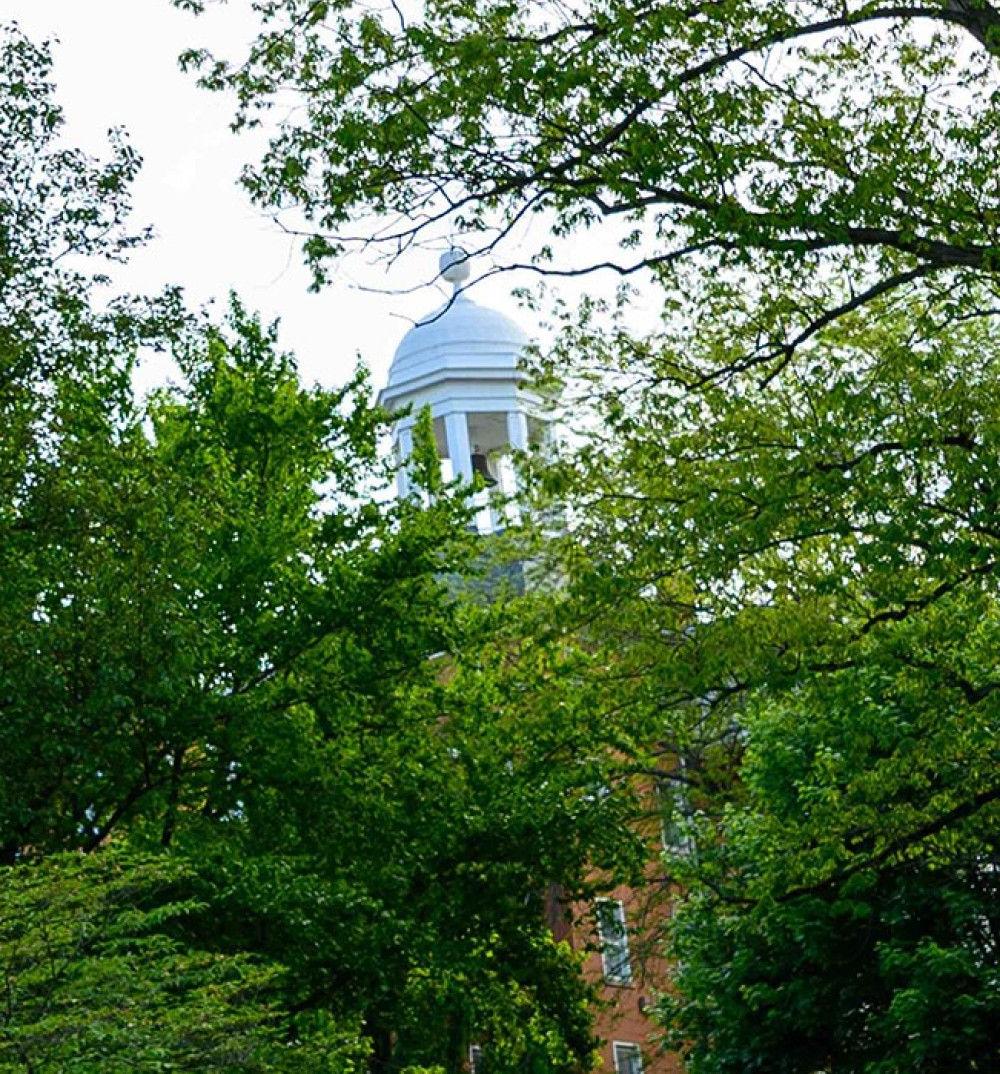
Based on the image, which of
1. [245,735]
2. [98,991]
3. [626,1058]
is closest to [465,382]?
[626,1058]

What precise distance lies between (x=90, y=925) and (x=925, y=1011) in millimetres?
14360

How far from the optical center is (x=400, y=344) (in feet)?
170

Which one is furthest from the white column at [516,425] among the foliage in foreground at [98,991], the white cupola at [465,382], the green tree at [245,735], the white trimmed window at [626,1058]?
the foliage in foreground at [98,991]

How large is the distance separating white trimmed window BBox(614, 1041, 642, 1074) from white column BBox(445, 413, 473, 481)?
45.4 ft

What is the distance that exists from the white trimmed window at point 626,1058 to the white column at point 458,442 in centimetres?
1384

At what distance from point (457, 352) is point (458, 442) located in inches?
90.5

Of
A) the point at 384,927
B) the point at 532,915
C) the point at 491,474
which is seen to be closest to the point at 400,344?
the point at 491,474

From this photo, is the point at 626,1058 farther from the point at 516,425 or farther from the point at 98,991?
the point at 98,991

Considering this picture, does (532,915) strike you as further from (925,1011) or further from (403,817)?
(925,1011)

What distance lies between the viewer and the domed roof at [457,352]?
4934 centimetres

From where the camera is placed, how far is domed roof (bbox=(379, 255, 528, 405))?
49.3 m

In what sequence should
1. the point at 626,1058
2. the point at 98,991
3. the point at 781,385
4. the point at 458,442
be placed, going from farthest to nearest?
the point at 626,1058, the point at 458,442, the point at 781,385, the point at 98,991

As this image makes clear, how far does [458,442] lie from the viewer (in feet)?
160

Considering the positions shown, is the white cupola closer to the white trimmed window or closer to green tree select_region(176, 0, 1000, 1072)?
the white trimmed window
